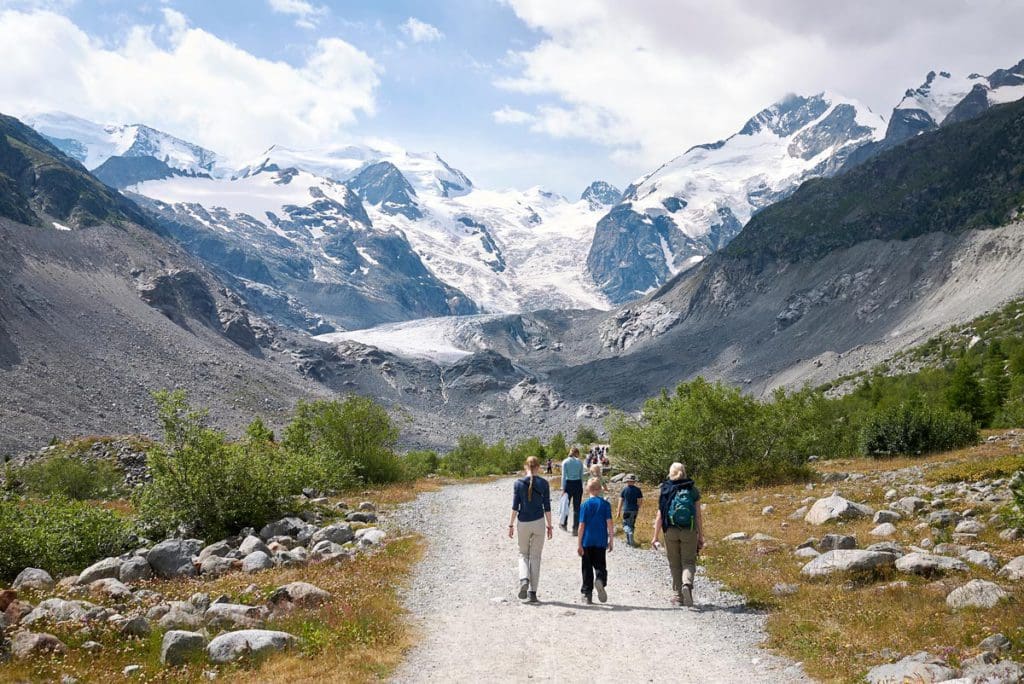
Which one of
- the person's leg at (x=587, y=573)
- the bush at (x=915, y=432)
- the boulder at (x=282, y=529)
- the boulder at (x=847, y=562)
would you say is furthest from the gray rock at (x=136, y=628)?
the bush at (x=915, y=432)

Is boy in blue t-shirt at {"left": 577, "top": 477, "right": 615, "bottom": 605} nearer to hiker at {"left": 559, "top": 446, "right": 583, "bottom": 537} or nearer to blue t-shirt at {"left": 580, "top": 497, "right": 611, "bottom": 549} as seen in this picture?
blue t-shirt at {"left": 580, "top": 497, "right": 611, "bottom": 549}

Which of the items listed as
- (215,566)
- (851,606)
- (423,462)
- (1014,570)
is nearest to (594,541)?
(851,606)

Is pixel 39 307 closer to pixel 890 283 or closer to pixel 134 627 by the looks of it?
pixel 134 627

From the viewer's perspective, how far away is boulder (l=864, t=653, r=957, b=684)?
905 centimetres

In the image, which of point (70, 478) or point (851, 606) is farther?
point (70, 478)

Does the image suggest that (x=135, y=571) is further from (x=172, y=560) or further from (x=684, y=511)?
(x=684, y=511)

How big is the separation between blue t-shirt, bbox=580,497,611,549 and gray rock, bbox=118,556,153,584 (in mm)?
10473

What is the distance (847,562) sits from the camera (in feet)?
47.7

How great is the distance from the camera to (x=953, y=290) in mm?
133375

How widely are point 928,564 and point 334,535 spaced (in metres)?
16.0

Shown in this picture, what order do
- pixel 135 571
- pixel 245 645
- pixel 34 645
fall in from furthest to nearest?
pixel 135 571 < pixel 245 645 < pixel 34 645

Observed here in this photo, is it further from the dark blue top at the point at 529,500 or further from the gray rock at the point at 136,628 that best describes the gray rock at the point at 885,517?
the gray rock at the point at 136,628

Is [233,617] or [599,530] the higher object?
[599,530]

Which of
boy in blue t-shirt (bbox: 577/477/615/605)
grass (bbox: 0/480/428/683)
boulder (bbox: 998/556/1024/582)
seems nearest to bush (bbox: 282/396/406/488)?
grass (bbox: 0/480/428/683)
